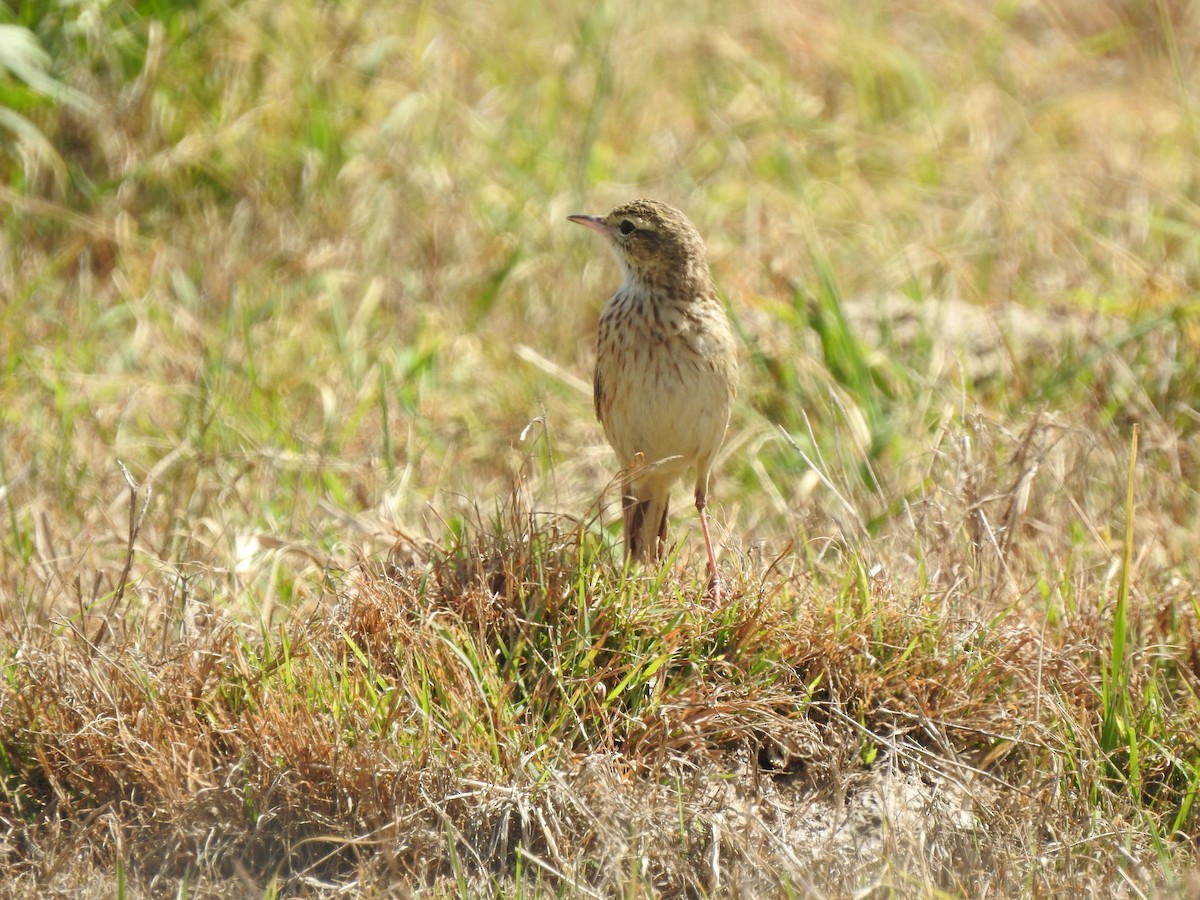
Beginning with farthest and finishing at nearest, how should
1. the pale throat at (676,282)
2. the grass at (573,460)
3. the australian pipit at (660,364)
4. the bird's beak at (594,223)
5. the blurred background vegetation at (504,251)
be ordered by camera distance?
1. the blurred background vegetation at (504,251)
2. the bird's beak at (594,223)
3. the pale throat at (676,282)
4. the australian pipit at (660,364)
5. the grass at (573,460)

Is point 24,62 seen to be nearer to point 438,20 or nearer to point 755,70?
point 438,20

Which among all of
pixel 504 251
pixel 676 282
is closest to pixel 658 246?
pixel 676 282

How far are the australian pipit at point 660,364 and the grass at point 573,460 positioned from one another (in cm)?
23

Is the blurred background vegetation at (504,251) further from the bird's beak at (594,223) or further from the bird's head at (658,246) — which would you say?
the bird's beak at (594,223)

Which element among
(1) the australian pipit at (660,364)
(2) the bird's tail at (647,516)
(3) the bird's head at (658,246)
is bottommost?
(2) the bird's tail at (647,516)

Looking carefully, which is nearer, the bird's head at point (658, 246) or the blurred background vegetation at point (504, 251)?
the bird's head at point (658, 246)

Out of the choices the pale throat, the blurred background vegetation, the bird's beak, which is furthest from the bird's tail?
the bird's beak

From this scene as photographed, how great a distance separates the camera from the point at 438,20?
25.7 feet

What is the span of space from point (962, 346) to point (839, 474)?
1.34m

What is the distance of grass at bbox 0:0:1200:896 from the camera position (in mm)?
3484

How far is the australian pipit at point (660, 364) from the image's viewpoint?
14.9ft

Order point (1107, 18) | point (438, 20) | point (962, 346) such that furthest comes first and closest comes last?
point (1107, 18), point (438, 20), point (962, 346)

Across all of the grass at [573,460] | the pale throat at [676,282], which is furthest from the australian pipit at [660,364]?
the grass at [573,460]

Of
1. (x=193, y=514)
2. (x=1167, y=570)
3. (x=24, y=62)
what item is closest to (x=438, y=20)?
(x=24, y=62)
